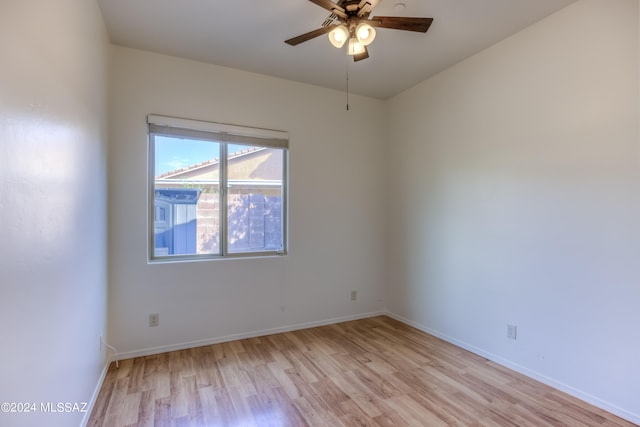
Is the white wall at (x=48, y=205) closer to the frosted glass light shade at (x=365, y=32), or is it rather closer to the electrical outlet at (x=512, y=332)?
the frosted glass light shade at (x=365, y=32)

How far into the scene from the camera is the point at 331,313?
146 inches

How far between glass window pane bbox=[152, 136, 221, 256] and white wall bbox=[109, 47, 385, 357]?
16cm

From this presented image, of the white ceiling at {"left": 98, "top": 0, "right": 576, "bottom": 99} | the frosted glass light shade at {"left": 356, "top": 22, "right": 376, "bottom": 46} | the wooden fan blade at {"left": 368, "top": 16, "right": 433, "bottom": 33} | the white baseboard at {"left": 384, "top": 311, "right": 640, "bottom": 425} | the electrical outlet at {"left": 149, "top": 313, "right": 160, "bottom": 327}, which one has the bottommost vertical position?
the white baseboard at {"left": 384, "top": 311, "right": 640, "bottom": 425}

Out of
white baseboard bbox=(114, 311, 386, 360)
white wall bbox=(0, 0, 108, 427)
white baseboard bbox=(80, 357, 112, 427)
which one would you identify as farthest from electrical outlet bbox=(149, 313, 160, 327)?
white wall bbox=(0, 0, 108, 427)

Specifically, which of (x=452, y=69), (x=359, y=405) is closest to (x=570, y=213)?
(x=452, y=69)

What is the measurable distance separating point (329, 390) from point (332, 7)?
2.60 m

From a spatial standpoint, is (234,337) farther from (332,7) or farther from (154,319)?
(332,7)

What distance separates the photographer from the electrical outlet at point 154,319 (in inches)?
112

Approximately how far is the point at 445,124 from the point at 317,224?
1793 mm

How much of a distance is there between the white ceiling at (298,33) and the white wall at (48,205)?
1.58ft

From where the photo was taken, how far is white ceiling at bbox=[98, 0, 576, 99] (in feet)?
7.31

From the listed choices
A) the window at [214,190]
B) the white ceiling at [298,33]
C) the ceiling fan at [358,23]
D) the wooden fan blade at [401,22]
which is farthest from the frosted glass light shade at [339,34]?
the window at [214,190]

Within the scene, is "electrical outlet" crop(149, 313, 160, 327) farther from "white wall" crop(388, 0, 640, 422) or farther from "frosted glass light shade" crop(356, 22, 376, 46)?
"frosted glass light shade" crop(356, 22, 376, 46)

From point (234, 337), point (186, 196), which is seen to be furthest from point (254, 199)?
point (234, 337)
